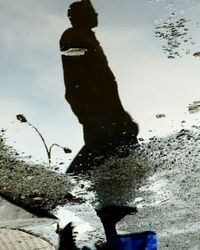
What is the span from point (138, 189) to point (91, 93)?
250 centimetres

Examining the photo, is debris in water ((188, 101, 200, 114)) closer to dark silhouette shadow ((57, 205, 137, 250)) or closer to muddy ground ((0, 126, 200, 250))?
muddy ground ((0, 126, 200, 250))

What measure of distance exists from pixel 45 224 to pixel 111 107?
113 inches

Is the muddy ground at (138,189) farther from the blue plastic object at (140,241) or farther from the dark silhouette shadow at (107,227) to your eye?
the blue plastic object at (140,241)

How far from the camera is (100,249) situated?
3137 millimetres

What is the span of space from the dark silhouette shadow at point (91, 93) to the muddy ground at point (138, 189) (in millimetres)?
342

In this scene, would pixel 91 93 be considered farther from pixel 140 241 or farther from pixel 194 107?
pixel 140 241

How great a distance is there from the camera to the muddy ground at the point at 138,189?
3737 millimetres

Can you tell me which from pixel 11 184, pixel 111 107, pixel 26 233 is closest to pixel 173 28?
pixel 111 107

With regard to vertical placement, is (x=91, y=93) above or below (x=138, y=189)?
above

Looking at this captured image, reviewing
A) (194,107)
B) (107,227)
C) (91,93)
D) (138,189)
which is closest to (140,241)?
(107,227)

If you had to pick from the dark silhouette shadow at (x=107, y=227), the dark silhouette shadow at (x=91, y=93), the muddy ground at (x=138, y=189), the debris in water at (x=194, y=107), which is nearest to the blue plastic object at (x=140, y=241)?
the dark silhouette shadow at (x=107, y=227)

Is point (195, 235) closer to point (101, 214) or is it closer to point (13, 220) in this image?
point (101, 214)

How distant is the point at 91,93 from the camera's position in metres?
6.49

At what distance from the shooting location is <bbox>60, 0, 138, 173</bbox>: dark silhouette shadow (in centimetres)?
564
